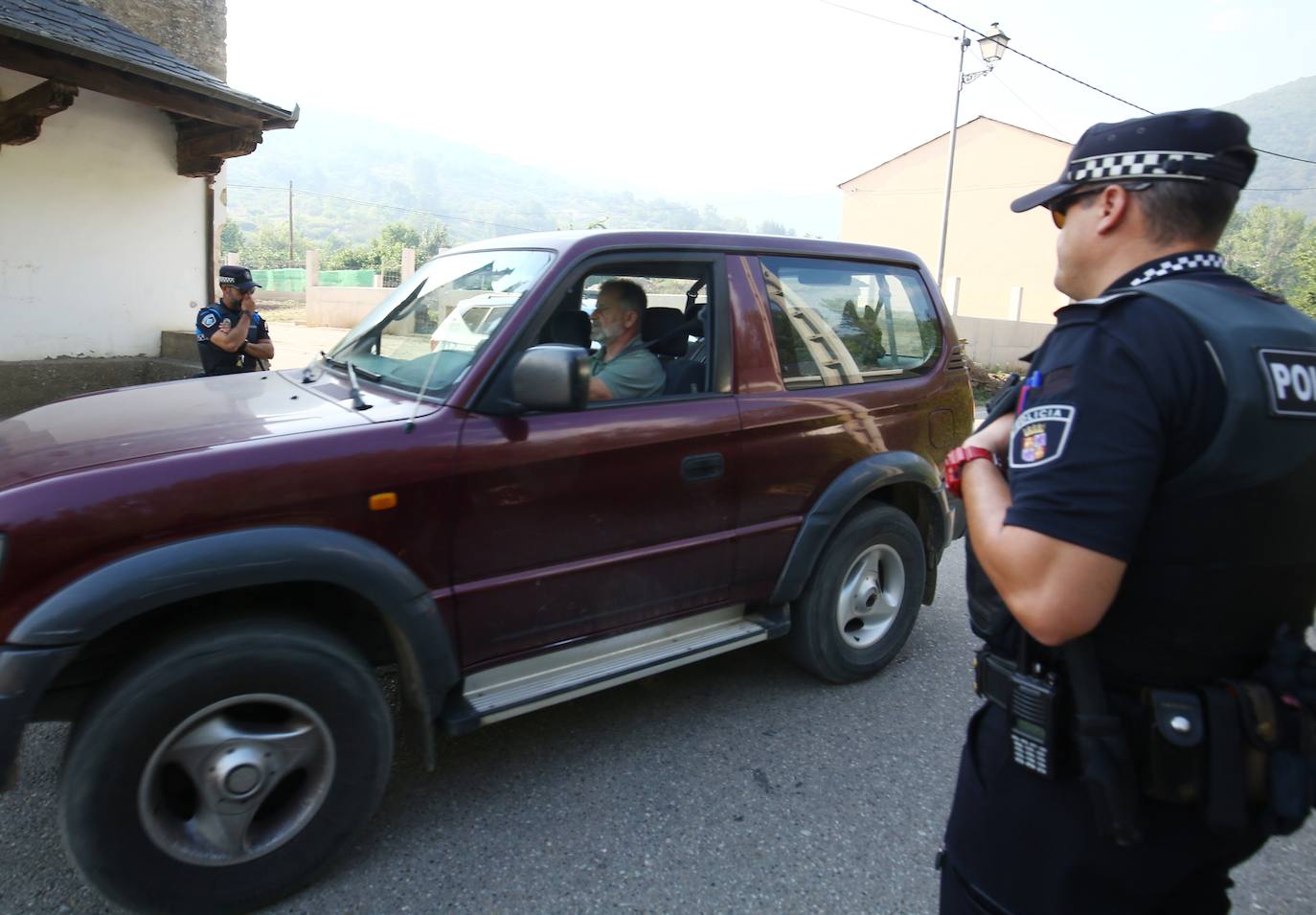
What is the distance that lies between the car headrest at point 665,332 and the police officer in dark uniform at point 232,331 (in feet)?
10.3

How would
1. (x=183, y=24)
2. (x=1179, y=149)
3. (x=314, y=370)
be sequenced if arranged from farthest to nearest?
(x=183, y=24)
(x=314, y=370)
(x=1179, y=149)

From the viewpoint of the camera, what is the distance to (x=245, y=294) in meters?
5.85

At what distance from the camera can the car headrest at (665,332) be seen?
12.5ft

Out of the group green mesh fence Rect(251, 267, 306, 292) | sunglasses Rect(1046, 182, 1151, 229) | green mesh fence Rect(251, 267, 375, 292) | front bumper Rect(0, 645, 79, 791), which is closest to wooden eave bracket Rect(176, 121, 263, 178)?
front bumper Rect(0, 645, 79, 791)

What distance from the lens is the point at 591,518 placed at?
274 cm

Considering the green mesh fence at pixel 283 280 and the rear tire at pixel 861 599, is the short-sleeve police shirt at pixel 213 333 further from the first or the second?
the green mesh fence at pixel 283 280

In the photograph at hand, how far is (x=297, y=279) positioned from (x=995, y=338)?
3177 centimetres

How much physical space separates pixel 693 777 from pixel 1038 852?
68.9 inches

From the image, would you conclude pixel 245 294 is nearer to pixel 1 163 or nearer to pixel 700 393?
pixel 1 163

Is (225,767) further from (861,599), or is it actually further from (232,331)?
(232,331)

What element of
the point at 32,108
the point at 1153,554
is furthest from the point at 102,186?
the point at 1153,554

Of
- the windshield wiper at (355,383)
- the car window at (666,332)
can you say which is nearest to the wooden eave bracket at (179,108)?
the windshield wiper at (355,383)

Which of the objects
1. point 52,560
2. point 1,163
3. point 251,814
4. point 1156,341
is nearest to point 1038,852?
point 1156,341

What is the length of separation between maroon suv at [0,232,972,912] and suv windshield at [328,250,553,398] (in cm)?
2
